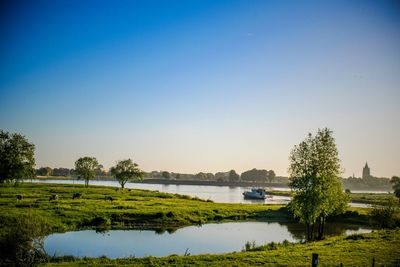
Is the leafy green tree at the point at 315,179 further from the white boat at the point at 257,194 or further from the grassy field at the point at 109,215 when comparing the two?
the white boat at the point at 257,194

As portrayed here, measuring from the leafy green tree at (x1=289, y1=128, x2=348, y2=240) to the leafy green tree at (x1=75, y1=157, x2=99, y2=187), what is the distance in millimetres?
107315

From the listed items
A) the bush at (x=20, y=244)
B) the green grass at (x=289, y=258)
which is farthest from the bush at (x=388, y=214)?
the bush at (x=20, y=244)

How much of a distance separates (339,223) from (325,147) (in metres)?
31.3

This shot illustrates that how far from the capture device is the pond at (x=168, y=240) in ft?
126

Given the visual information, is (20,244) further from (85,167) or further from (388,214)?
(85,167)

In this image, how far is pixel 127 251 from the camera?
126ft

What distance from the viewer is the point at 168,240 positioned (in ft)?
152

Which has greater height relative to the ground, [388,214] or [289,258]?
[388,214]

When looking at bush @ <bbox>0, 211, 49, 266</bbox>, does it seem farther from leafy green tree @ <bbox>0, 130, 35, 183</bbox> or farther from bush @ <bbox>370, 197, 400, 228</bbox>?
leafy green tree @ <bbox>0, 130, 35, 183</bbox>

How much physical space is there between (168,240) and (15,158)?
60143 mm

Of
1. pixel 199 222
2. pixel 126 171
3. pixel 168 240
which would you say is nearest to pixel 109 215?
pixel 168 240

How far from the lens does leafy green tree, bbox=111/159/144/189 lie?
463ft

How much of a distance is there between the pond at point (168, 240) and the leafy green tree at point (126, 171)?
85487 millimetres

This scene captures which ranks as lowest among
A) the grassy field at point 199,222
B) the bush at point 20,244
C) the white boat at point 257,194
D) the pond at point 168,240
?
the white boat at point 257,194
